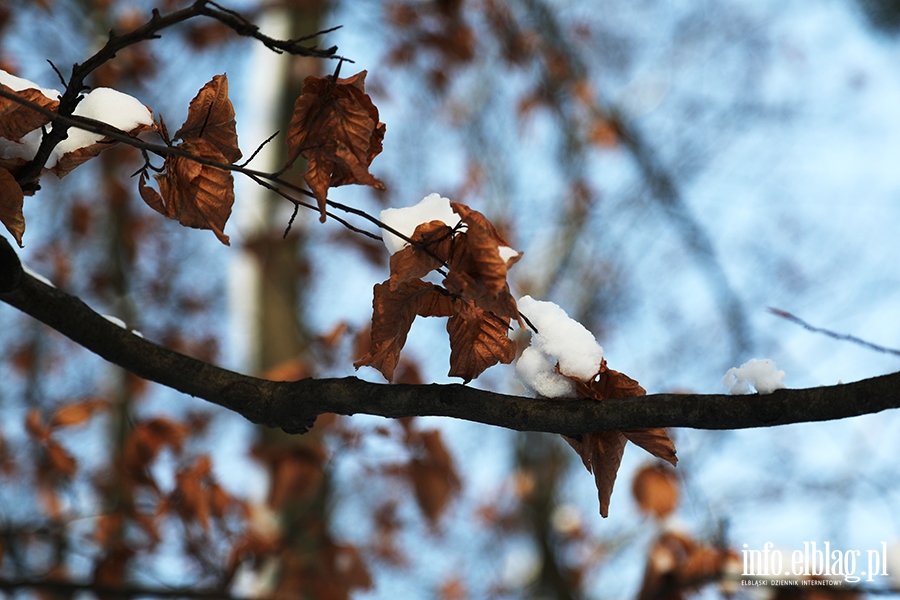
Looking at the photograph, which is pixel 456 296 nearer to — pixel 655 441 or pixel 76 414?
pixel 655 441

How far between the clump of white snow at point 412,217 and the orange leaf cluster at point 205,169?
17cm

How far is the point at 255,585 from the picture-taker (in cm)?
222

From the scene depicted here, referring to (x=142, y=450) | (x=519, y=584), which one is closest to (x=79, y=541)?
(x=142, y=450)

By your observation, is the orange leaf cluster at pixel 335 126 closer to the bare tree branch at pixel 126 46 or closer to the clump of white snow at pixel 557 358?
the bare tree branch at pixel 126 46

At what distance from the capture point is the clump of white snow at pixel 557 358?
0.62 m

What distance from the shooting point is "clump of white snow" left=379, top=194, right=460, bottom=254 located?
63 centimetres

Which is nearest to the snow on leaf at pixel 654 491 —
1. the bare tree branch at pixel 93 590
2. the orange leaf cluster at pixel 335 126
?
the bare tree branch at pixel 93 590

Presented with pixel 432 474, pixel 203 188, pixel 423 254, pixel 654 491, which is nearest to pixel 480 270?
pixel 423 254

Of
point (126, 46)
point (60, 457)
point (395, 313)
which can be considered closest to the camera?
point (126, 46)

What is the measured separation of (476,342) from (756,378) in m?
0.27

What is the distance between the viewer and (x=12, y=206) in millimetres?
619

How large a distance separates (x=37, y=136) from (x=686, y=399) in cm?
70

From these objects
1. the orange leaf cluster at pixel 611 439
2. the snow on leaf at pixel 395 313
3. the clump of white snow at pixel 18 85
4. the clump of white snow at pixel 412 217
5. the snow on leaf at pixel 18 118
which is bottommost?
the orange leaf cluster at pixel 611 439

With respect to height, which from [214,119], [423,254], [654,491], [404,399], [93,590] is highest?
[654,491]
